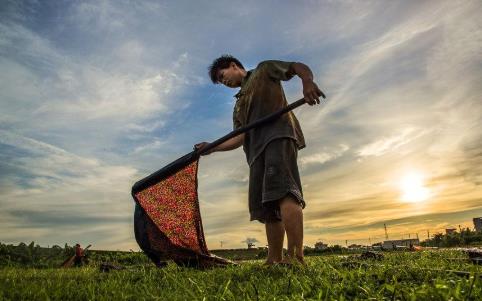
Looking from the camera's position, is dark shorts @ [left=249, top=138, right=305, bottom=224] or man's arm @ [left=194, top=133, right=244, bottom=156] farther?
man's arm @ [left=194, top=133, right=244, bottom=156]

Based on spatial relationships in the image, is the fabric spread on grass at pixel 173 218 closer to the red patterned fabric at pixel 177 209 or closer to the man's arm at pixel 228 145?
the red patterned fabric at pixel 177 209

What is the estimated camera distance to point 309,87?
402 cm

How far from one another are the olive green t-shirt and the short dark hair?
45cm

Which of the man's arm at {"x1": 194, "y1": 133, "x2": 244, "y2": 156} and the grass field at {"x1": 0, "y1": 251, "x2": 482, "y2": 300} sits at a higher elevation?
the man's arm at {"x1": 194, "y1": 133, "x2": 244, "y2": 156}

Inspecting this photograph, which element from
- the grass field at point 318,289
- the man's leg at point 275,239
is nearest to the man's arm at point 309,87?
the man's leg at point 275,239

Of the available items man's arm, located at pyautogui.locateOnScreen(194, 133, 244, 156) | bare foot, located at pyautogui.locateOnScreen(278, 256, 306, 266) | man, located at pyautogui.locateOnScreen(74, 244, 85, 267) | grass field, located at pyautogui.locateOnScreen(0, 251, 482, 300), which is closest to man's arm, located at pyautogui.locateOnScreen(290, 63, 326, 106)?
man's arm, located at pyautogui.locateOnScreen(194, 133, 244, 156)

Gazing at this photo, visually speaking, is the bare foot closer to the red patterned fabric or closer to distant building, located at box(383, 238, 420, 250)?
the red patterned fabric

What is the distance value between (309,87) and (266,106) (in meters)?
0.73

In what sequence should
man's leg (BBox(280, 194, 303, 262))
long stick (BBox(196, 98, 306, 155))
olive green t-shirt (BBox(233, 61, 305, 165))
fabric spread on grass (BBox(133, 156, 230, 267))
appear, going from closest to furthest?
man's leg (BBox(280, 194, 303, 262))
long stick (BBox(196, 98, 306, 155))
olive green t-shirt (BBox(233, 61, 305, 165))
fabric spread on grass (BBox(133, 156, 230, 267))

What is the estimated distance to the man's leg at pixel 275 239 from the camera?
13.9 feet

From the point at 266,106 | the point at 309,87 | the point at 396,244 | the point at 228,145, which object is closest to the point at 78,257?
the point at 228,145

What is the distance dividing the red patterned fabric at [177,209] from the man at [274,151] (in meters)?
0.67

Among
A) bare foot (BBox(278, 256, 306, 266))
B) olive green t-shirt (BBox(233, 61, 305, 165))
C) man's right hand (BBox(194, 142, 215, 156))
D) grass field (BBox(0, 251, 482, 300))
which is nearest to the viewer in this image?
grass field (BBox(0, 251, 482, 300))

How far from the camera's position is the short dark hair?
5.18 m
